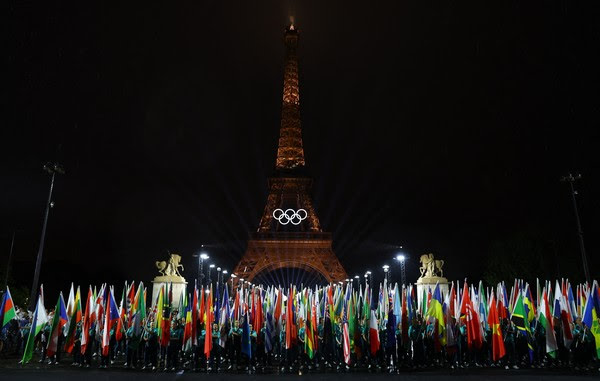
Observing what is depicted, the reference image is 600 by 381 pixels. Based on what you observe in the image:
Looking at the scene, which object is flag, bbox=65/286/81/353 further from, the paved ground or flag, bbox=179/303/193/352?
flag, bbox=179/303/193/352

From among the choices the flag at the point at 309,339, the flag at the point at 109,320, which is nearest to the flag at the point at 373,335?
the flag at the point at 309,339

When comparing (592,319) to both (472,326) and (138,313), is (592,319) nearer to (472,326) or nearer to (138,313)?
(472,326)

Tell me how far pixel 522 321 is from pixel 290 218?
5213 cm

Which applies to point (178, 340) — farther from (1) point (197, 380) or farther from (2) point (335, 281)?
(2) point (335, 281)

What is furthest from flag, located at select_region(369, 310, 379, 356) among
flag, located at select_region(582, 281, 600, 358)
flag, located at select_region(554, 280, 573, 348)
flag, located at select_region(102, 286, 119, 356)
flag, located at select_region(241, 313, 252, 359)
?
flag, located at select_region(102, 286, 119, 356)

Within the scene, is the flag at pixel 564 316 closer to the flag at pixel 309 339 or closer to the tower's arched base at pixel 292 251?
the flag at pixel 309 339

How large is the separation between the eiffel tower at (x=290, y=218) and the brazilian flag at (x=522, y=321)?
138 feet

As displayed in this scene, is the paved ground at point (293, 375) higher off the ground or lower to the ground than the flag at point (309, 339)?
lower

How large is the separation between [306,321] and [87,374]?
6.38m

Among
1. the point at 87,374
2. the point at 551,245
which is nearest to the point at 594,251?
the point at 551,245

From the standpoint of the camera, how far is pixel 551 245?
4053cm

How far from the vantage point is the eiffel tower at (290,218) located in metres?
60.4

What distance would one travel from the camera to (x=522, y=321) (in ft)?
50.7

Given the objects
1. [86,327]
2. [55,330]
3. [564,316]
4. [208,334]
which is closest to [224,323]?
[208,334]
